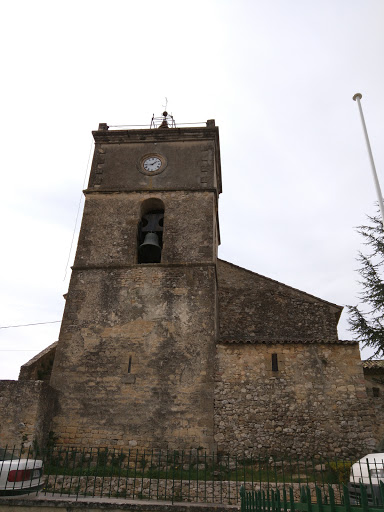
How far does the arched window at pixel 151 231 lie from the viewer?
15641 millimetres

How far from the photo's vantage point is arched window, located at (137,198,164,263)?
15641 millimetres

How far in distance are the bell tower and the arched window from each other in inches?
1.7

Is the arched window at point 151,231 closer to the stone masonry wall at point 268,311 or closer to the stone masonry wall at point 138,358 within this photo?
the stone masonry wall at point 138,358

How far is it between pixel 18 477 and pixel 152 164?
12266 mm

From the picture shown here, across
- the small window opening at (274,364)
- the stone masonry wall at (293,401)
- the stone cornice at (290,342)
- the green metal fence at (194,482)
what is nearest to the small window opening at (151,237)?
the stone cornice at (290,342)

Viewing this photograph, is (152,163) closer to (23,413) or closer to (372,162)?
(372,162)

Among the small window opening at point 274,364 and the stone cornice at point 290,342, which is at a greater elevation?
the stone cornice at point 290,342

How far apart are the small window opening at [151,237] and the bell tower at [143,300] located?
5cm

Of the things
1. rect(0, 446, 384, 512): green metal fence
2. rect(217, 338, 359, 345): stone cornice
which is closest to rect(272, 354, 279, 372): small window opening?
rect(217, 338, 359, 345): stone cornice

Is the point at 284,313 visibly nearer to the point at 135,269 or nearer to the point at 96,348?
the point at 135,269

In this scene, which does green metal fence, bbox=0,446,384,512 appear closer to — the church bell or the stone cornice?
the stone cornice

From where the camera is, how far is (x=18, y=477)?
24.8ft

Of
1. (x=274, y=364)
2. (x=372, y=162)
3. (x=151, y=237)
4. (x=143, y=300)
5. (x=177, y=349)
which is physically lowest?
(x=274, y=364)

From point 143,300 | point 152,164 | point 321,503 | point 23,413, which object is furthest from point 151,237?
point 321,503
